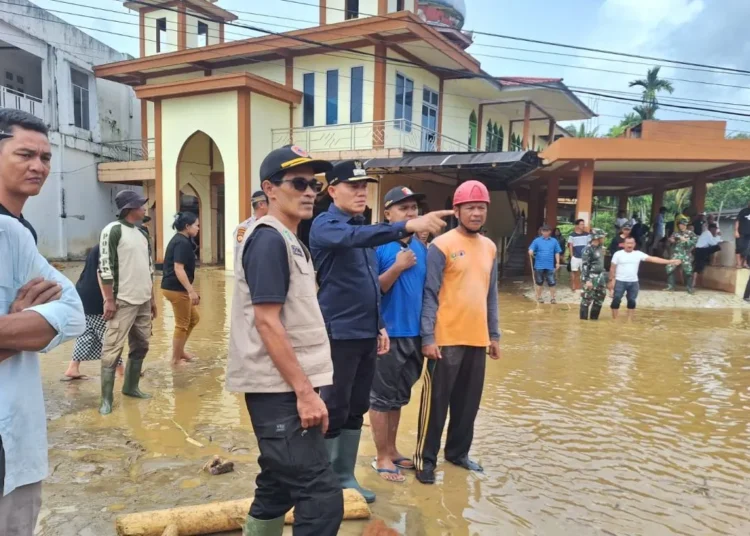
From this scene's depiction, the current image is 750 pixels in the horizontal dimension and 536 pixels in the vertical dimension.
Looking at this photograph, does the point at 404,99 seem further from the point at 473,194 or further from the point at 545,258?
the point at 473,194

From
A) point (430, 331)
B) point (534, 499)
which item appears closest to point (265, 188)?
point (430, 331)

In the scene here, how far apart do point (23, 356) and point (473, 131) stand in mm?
20673

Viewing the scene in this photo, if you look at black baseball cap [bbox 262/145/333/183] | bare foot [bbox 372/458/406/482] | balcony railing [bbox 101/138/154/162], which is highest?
balcony railing [bbox 101/138/154/162]

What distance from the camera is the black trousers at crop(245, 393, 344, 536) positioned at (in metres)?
1.98

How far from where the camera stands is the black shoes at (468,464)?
138 inches

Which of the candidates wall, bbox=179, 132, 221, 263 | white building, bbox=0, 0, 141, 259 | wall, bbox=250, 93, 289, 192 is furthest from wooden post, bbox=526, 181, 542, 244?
white building, bbox=0, 0, 141, 259

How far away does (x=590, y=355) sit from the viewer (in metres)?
7.00

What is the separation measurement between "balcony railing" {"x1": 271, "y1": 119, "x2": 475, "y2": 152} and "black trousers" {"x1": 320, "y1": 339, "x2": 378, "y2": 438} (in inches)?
520

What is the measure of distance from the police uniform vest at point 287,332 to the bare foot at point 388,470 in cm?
147

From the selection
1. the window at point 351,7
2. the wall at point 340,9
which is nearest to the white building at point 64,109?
the wall at point 340,9

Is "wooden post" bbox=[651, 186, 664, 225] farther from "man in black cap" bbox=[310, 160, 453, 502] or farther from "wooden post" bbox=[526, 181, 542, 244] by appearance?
"man in black cap" bbox=[310, 160, 453, 502]

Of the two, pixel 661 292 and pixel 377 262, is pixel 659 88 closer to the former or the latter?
pixel 661 292

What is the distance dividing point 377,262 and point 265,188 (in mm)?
1276

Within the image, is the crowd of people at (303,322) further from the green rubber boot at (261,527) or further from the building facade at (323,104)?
the building facade at (323,104)
